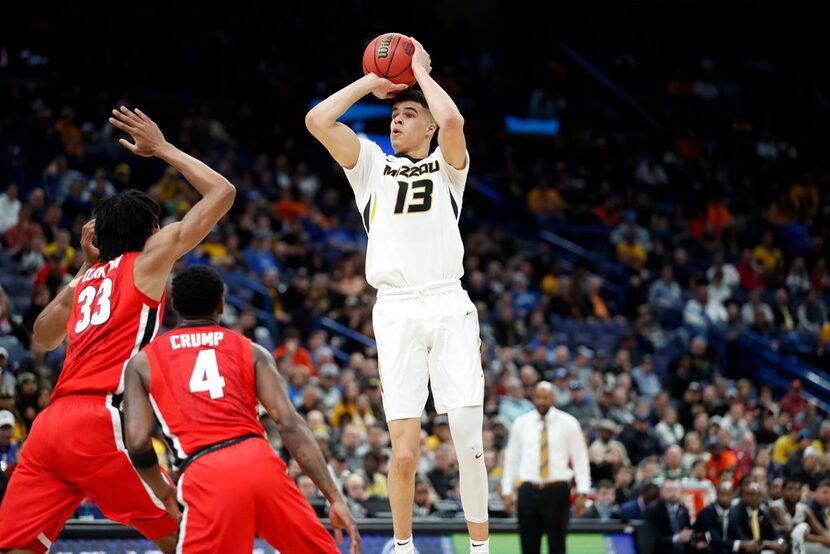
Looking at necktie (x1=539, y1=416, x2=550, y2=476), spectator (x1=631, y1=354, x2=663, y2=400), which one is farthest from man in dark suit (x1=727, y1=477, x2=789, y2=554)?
spectator (x1=631, y1=354, x2=663, y2=400)

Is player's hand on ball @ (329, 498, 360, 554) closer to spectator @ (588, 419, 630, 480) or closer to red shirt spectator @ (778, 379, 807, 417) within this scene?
spectator @ (588, 419, 630, 480)

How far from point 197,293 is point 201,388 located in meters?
0.51

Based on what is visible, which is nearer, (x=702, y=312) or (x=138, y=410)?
(x=138, y=410)

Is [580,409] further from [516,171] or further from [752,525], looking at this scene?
[516,171]

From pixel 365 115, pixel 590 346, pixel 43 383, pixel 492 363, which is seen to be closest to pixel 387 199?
pixel 43 383

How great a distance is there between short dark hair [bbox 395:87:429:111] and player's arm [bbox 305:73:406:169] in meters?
0.19

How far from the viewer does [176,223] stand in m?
6.36

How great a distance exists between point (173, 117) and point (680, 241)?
10484 millimetres

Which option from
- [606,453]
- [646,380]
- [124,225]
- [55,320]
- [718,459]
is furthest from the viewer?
[646,380]

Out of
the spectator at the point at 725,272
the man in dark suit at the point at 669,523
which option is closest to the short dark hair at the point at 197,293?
the man in dark suit at the point at 669,523

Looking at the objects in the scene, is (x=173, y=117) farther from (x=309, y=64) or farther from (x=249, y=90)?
(x=309, y=64)

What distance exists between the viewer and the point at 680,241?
24.4 meters

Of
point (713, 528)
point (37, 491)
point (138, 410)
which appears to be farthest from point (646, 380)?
point (138, 410)

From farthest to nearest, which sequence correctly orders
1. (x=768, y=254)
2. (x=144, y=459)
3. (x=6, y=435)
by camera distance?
(x=768, y=254) → (x=6, y=435) → (x=144, y=459)
